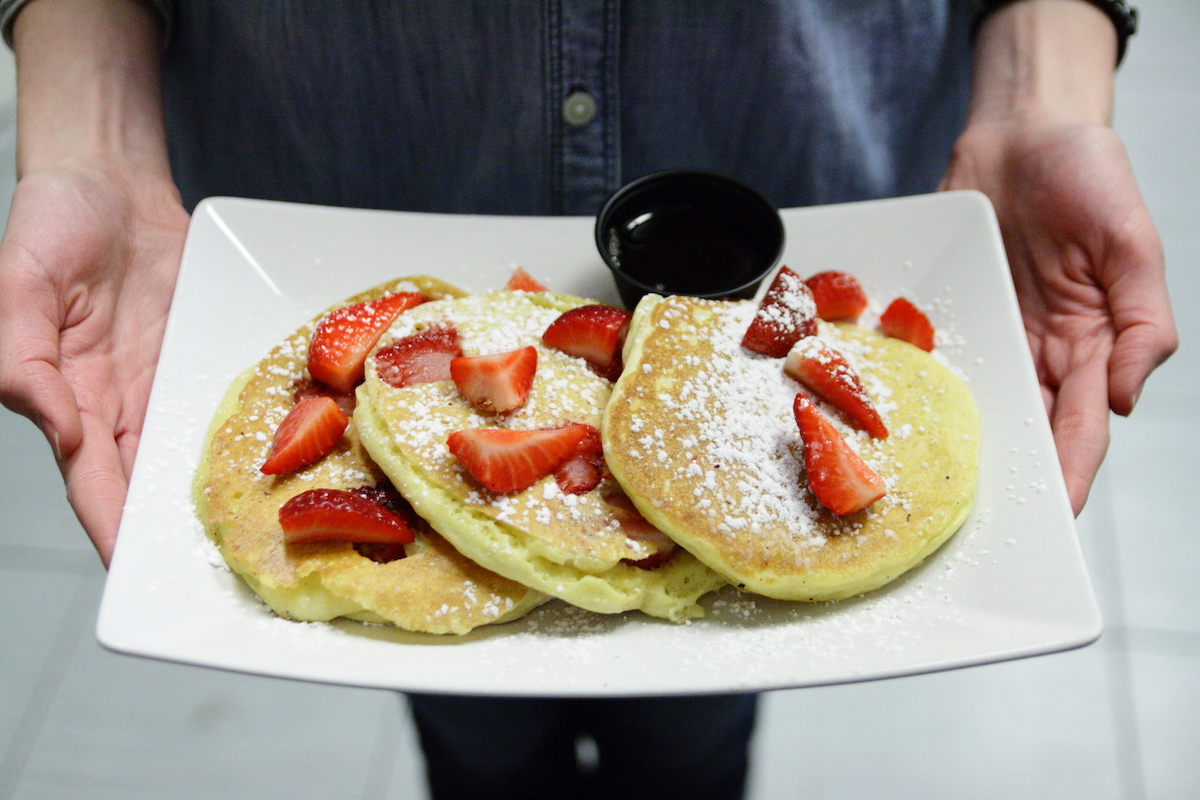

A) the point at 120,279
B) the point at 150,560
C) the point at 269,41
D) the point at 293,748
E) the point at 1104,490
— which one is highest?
the point at 269,41

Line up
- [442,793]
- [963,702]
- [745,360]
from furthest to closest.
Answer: [963,702]
[442,793]
[745,360]

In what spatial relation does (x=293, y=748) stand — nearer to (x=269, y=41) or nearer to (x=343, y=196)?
(x=343, y=196)

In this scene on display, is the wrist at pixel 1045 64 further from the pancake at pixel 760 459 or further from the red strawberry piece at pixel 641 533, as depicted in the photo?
the red strawberry piece at pixel 641 533

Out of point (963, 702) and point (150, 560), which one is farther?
point (963, 702)

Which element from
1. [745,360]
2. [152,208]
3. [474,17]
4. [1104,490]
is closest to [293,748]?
[152,208]

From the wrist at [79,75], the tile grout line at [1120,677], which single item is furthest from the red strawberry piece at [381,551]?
the tile grout line at [1120,677]

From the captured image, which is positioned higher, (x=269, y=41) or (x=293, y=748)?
(x=269, y=41)

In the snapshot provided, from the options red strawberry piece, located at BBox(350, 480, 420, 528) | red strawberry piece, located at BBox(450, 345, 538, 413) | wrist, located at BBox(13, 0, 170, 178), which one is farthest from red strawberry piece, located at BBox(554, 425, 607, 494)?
wrist, located at BBox(13, 0, 170, 178)

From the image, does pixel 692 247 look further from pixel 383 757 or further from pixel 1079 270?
pixel 383 757

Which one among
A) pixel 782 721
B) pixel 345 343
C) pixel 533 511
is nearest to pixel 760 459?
pixel 533 511
